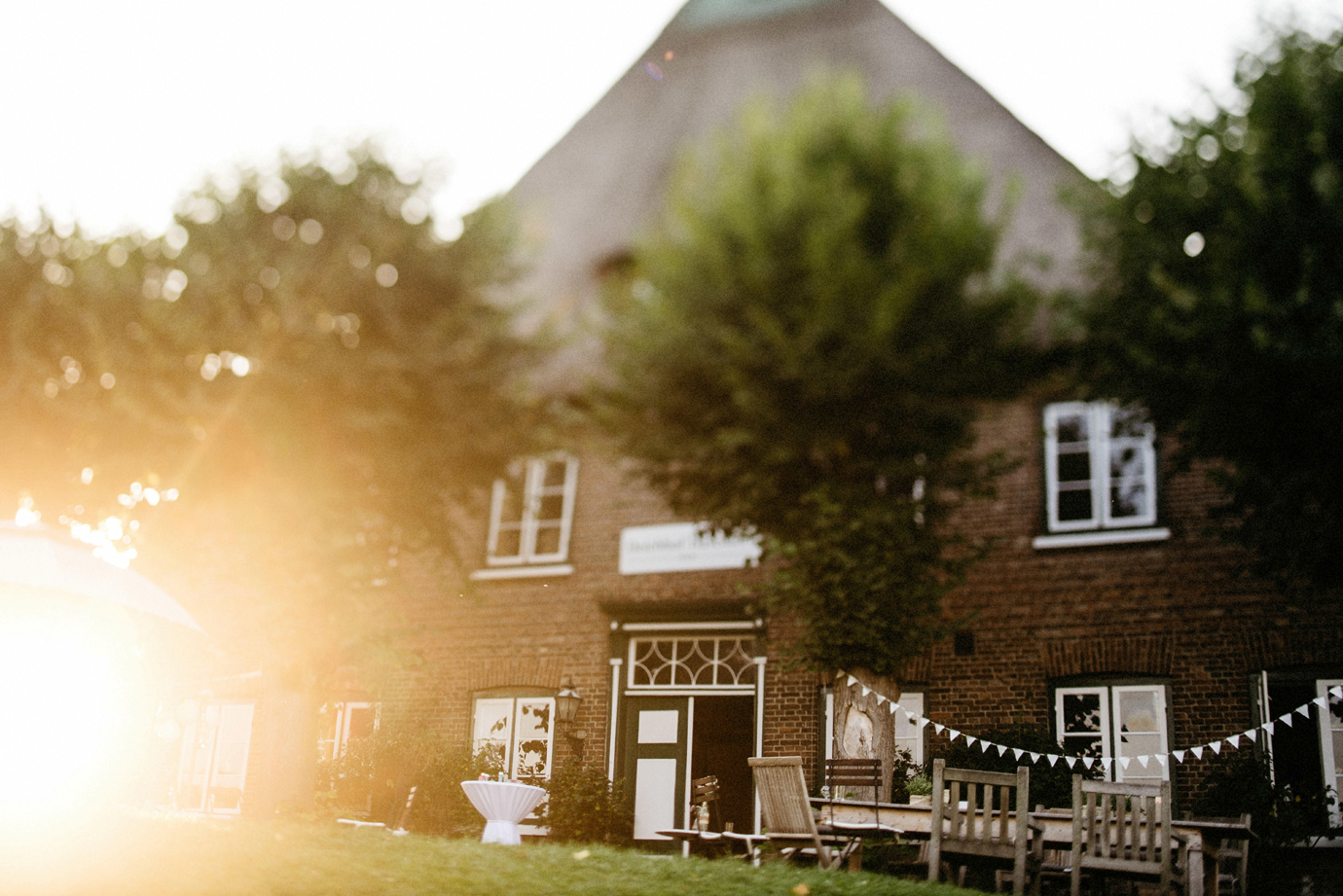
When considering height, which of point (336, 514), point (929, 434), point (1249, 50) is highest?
point (1249, 50)

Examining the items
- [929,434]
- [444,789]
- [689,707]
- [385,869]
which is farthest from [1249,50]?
[444,789]

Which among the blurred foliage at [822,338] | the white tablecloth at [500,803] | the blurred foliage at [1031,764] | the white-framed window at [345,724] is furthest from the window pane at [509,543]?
the blurred foliage at [822,338]

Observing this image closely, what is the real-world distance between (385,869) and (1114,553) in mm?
9140

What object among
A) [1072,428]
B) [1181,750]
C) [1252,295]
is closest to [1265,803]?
[1181,750]

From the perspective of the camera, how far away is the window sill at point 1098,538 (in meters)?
12.6

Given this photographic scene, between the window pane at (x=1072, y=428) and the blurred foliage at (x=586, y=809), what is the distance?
682 cm

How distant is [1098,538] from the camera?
12.8 metres

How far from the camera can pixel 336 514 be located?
31.6 feet

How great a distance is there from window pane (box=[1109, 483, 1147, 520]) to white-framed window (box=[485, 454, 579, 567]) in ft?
22.5

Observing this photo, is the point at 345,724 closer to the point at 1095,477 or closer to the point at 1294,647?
the point at 1095,477

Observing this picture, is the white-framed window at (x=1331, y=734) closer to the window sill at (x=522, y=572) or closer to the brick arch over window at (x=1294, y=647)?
the brick arch over window at (x=1294, y=647)

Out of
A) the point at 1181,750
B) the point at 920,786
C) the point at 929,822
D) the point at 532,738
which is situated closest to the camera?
the point at 929,822

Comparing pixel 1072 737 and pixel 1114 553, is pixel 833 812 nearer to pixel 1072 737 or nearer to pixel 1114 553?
pixel 1072 737

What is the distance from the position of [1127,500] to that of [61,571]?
1081cm
